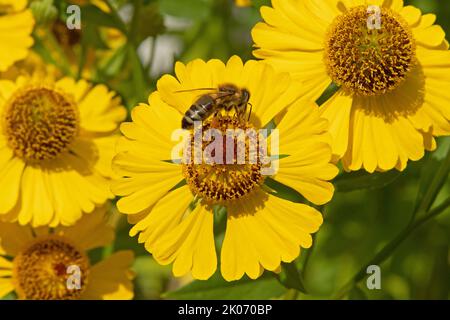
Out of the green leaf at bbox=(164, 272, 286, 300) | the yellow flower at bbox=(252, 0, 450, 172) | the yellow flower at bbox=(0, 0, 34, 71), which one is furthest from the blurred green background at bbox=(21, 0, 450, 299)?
the yellow flower at bbox=(252, 0, 450, 172)

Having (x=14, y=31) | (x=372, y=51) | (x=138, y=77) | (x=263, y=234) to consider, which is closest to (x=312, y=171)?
(x=263, y=234)

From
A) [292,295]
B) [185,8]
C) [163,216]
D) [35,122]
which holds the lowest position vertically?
[292,295]

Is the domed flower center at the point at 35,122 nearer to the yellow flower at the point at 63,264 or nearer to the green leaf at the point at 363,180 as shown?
the yellow flower at the point at 63,264

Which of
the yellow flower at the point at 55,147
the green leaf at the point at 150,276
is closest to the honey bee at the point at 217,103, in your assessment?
the yellow flower at the point at 55,147

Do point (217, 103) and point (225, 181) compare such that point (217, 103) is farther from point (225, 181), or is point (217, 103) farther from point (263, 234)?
point (263, 234)

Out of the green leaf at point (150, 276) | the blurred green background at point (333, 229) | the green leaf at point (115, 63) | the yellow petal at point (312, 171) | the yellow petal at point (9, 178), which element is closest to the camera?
the yellow petal at point (312, 171)

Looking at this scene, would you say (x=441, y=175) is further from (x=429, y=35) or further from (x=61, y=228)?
(x=61, y=228)

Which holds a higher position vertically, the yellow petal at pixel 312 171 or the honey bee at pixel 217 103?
the honey bee at pixel 217 103
